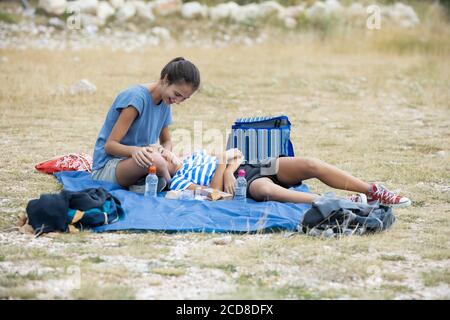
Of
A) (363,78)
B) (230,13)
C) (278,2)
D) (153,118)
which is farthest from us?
(278,2)

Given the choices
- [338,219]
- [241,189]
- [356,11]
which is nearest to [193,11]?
[356,11]

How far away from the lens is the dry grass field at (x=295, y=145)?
402 cm

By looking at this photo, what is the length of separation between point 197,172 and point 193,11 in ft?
40.4

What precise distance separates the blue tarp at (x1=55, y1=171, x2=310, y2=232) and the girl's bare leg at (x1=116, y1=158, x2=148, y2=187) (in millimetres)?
131

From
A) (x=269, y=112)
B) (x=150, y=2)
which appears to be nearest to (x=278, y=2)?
(x=150, y=2)

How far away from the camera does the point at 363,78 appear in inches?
504

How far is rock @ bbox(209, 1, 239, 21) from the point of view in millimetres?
17469

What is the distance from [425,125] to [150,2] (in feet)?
32.5

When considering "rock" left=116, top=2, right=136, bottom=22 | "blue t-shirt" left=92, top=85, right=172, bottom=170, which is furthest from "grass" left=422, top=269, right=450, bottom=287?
"rock" left=116, top=2, right=136, bottom=22

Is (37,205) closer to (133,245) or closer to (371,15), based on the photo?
(133,245)

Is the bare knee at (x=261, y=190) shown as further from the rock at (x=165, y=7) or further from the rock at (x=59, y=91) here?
the rock at (x=165, y=7)

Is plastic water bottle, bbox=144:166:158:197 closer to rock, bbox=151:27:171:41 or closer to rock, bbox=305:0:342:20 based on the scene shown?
rock, bbox=151:27:171:41

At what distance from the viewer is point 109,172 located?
233 inches

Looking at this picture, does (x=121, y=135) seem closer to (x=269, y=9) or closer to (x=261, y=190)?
(x=261, y=190)
